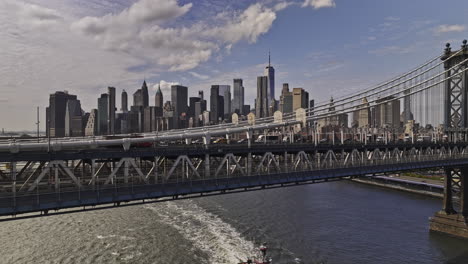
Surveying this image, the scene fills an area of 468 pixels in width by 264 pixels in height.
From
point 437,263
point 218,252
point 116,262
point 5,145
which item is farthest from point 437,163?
point 5,145

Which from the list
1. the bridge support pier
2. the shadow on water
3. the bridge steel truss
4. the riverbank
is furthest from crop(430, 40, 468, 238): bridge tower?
the riverbank

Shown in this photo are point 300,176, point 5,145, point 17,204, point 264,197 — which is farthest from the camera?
point 264,197

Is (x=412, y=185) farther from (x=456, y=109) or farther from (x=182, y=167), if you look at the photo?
(x=182, y=167)

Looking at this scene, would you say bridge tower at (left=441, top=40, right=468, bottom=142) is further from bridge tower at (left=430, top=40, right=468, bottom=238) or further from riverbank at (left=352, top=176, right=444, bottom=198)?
riverbank at (left=352, top=176, right=444, bottom=198)

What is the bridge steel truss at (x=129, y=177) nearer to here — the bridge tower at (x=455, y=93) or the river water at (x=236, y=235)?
the river water at (x=236, y=235)

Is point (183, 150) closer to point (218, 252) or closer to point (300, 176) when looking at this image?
point (300, 176)

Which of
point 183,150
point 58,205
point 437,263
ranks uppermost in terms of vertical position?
point 183,150
